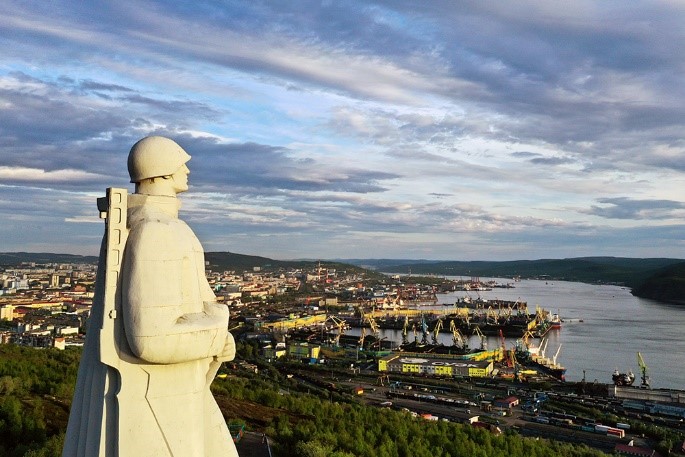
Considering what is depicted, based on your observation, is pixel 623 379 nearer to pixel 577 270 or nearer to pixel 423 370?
pixel 423 370

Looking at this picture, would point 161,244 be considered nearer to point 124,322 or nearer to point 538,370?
point 124,322

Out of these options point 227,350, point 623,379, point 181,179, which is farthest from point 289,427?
point 623,379

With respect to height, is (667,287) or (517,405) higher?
(667,287)

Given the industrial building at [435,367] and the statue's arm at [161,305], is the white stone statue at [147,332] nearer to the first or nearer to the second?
the statue's arm at [161,305]

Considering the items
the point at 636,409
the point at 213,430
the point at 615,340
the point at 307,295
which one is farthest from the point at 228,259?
the point at 213,430

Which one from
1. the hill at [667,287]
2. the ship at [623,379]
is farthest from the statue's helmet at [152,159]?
the hill at [667,287]

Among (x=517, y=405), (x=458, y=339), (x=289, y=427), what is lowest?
(x=458, y=339)
